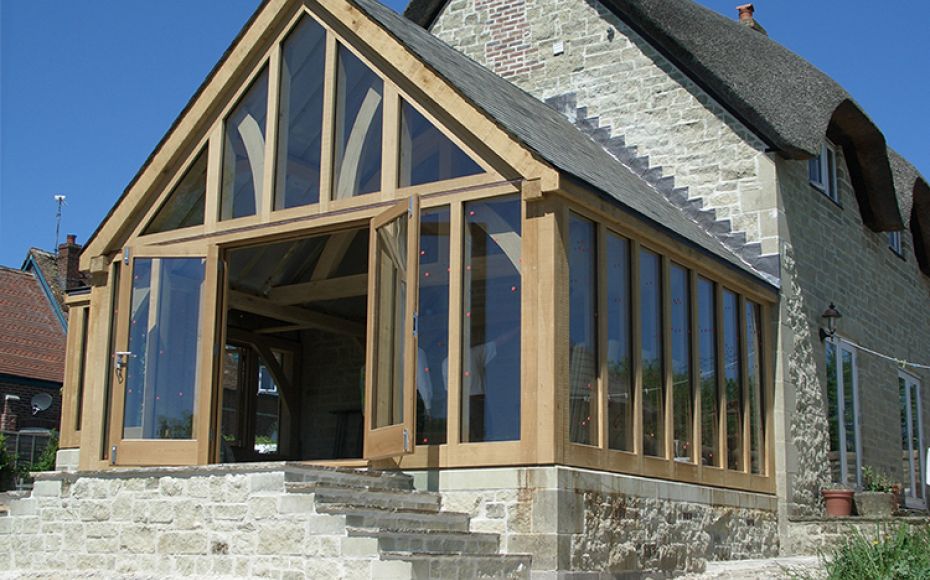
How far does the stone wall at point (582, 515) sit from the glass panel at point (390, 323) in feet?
2.19

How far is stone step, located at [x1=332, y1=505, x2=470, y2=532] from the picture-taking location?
8.71 meters

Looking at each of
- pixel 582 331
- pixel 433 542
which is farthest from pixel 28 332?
pixel 433 542

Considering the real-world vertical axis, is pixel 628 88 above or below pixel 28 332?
above

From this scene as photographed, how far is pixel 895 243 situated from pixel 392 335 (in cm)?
1217

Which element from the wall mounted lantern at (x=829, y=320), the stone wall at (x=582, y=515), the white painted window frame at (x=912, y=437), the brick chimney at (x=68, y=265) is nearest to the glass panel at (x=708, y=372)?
the stone wall at (x=582, y=515)

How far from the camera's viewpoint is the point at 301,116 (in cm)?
1201

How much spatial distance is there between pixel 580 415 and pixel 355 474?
2006 mm

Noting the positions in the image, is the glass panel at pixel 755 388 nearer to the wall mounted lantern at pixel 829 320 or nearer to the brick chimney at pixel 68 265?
the wall mounted lantern at pixel 829 320

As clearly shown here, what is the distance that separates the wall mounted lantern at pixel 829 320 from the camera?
15398 mm

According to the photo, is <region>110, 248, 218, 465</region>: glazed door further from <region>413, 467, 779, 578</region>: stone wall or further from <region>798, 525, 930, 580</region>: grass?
<region>798, 525, 930, 580</region>: grass

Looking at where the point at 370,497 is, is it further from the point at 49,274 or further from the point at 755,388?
the point at 49,274

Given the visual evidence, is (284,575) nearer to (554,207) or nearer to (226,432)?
(554,207)

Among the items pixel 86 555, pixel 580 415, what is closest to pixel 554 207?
pixel 580 415

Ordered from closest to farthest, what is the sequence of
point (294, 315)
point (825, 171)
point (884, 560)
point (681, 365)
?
point (884, 560)
point (681, 365)
point (294, 315)
point (825, 171)
